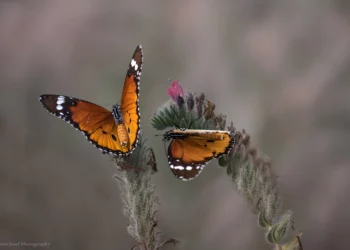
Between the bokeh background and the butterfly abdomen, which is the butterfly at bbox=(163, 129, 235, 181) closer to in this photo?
the butterfly abdomen

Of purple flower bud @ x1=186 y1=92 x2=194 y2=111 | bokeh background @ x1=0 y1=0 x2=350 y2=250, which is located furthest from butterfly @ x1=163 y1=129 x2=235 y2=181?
bokeh background @ x1=0 y1=0 x2=350 y2=250

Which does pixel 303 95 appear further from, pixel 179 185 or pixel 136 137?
pixel 136 137

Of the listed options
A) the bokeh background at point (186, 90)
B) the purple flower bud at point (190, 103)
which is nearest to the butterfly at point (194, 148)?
the purple flower bud at point (190, 103)

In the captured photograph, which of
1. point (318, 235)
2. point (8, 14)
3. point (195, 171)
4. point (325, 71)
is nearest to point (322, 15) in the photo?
point (325, 71)

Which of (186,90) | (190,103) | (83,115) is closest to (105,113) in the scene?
(83,115)

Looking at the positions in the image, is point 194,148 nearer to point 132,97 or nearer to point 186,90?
point 132,97

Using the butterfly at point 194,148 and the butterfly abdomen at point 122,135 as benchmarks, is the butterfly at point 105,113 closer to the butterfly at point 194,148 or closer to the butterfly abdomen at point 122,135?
the butterfly abdomen at point 122,135
